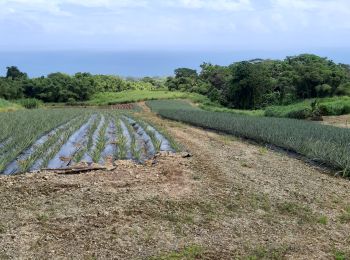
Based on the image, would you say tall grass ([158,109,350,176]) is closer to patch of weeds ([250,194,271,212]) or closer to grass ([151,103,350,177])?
grass ([151,103,350,177])

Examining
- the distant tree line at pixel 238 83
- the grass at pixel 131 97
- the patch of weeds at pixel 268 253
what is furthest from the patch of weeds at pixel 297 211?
the grass at pixel 131 97

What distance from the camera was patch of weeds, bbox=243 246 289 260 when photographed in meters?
4.72

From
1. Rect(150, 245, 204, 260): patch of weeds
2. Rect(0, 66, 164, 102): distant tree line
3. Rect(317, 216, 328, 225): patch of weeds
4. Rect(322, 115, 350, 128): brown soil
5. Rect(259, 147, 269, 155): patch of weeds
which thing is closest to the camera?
Rect(150, 245, 204, 260): patch of weeds

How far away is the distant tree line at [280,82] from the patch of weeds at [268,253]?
25380 mm

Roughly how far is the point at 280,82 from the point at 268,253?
1194 inches

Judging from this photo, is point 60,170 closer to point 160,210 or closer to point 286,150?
point 160,210

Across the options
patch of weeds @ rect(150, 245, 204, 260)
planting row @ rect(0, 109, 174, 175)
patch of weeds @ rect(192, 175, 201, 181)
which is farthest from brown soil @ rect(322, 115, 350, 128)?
patch of weeds @ rect(150, 245, 204, 260)

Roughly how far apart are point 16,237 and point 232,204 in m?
2.97

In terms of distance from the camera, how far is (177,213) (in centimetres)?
593

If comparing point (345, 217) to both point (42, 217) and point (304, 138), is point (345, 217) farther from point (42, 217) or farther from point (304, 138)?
point (304, 138)

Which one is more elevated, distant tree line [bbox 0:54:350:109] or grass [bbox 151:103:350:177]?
distant tree line [bbox 0:54:350:109]

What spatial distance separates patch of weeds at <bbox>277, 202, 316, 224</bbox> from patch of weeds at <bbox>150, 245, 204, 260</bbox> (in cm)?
172

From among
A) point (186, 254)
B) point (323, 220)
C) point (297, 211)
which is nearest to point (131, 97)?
point (297, 211)

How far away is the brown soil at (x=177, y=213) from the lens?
191 inches
